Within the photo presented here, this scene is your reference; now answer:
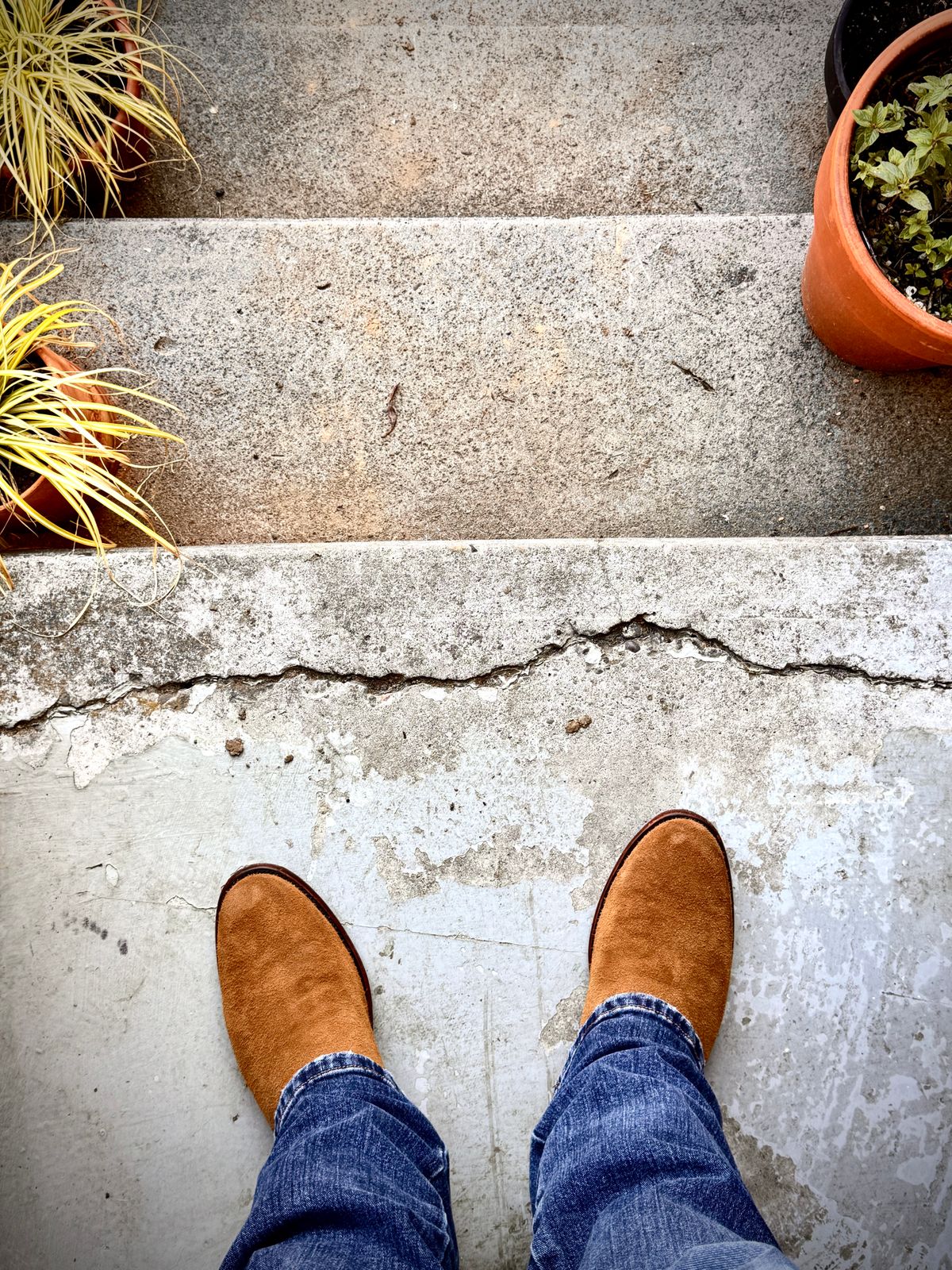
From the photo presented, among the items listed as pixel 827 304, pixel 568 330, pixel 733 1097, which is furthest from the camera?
pixel 568 330

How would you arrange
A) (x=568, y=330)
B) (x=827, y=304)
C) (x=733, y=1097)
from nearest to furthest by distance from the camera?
1. (x=733, y=1097)
2. (x=827, y=304)
3. (x=568, y=330)

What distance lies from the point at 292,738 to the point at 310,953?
1.11 ft

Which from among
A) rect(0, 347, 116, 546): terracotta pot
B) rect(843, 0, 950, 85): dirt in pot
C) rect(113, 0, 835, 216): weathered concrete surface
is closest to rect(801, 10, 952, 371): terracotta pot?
rect(843, 0, 950, 85): dirt in pot

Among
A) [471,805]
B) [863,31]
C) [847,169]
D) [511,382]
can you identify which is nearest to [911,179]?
[847,169]

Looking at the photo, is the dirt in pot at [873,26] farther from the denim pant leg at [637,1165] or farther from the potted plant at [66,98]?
the denim pant leg at [637,1165]

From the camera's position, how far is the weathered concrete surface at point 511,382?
139cm

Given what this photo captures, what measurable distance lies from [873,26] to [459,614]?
1.35m

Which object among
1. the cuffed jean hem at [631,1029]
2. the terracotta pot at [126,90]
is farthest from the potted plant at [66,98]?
the cuffed jean hem at [631,1029]

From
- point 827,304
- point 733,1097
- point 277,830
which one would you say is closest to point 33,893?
point 277,830

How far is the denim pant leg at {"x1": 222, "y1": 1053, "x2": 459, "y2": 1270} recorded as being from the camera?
0.86 meters

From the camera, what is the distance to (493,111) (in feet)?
5.42

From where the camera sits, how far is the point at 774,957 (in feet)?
3.70

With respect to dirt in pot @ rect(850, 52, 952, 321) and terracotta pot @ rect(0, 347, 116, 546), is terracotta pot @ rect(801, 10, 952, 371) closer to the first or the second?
dirt in pot @ rect(850, 52, 952, 321)

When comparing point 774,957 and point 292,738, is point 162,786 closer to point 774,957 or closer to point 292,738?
point 292,738
